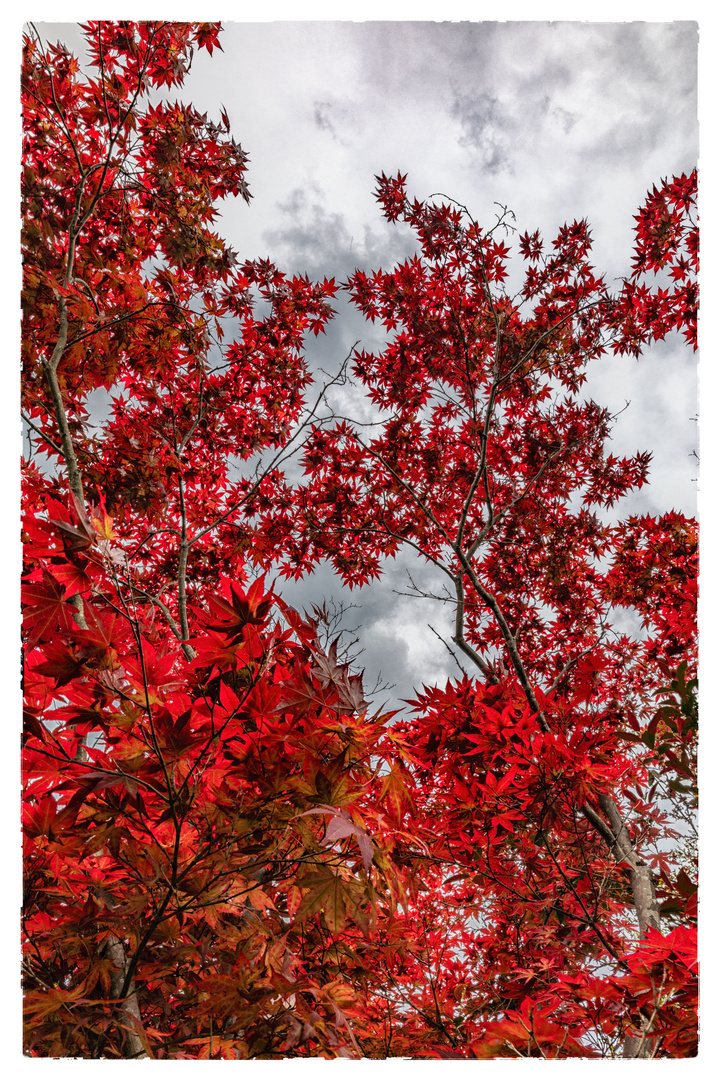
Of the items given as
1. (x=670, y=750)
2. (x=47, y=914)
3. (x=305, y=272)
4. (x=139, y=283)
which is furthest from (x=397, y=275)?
(x=47, y=914)

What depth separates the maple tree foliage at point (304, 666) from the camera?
1028 mm

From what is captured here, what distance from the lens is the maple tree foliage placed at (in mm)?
1028

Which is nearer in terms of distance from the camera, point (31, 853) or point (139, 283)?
point (31, 853)

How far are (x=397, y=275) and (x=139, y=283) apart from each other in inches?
50.1

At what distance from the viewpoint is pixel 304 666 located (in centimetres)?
106

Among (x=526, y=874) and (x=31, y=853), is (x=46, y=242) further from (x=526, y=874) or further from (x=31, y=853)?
(x=526, y=874)

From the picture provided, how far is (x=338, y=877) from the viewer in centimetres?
96

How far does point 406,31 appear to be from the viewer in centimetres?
172

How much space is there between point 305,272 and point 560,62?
3.78 feet

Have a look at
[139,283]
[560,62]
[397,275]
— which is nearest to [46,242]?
[139,283]
